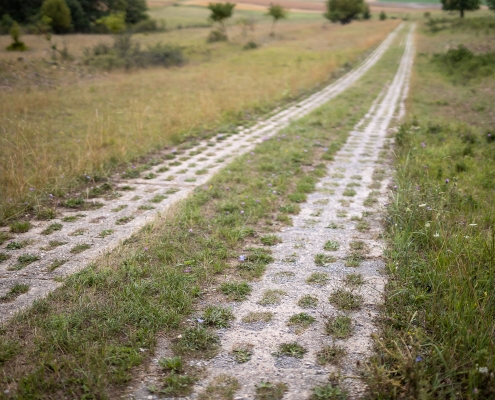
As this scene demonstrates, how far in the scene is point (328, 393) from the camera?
8.34ft

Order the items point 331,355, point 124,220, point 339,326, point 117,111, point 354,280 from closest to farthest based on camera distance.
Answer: point 331,355 < point 339,326 < point 354,280 < point 124,220 < point 117,111

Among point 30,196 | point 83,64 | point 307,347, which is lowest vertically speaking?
point 307,347

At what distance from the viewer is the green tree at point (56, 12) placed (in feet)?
93.7

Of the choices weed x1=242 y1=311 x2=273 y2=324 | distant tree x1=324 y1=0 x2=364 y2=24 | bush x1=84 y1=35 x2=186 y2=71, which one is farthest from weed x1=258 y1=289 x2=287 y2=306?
distant tree x1=324 y1=0 x2=364 y2=24

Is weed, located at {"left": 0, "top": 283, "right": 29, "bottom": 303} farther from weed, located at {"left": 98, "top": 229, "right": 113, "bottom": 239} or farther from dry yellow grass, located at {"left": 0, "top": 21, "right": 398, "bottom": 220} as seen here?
dry yellow grass, located at {"left": 0, "top": 21, "right": 398, "bottom": 220}

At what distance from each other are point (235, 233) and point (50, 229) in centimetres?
215

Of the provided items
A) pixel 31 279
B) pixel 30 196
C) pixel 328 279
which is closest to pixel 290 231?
pixel 328 279

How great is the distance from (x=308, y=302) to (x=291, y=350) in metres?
0.62

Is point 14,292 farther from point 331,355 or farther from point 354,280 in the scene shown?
point 354,280

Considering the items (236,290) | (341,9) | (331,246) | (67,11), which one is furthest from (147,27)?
(236,290)

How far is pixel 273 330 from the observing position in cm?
318

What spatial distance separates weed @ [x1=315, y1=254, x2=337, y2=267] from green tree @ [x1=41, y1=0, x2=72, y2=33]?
1217 inches

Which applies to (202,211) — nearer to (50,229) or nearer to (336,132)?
(50,229)

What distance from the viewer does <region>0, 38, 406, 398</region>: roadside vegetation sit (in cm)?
268
